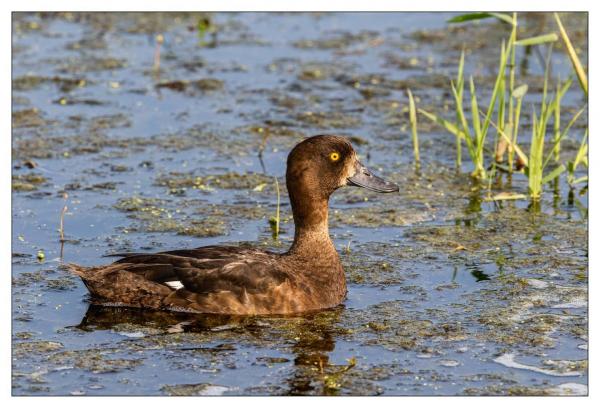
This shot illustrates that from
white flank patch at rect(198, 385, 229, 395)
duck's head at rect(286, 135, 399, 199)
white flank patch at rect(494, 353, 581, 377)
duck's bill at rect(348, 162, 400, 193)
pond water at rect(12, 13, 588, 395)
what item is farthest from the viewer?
duck's bill at rect(348, 162, 400, 193)

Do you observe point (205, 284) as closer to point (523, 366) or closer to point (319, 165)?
point (319, 165)

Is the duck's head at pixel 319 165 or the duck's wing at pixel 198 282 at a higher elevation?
the duck's head at pixel 319 165

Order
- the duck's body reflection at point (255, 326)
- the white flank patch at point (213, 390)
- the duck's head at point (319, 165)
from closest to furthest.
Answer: the white flank patch at point (213, 390) < the duck's body reflection at point (255, 326) < the duck's head at point (319, 165)

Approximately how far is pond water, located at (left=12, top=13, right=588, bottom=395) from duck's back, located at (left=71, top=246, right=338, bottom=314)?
111 millimetres

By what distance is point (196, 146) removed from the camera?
39.6ft

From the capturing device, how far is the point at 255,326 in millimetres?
7918

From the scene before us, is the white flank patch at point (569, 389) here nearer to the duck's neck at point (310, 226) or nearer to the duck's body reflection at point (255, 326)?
the duck's body reflection at point (255, 326)

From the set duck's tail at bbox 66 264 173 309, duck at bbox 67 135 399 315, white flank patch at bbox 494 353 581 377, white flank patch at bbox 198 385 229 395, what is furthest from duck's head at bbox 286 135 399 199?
white flank patch at bbox 198 385 229 395

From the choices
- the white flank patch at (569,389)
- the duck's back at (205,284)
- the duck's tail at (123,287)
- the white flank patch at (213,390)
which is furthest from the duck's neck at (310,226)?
the white flank patch at (569,389)

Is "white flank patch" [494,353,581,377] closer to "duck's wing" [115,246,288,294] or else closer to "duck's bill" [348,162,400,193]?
"duck's wing" [115,246,288,294]

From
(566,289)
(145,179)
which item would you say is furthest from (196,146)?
(566,289)

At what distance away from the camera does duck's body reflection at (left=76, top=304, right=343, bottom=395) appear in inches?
293

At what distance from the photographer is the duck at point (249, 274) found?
8.13m

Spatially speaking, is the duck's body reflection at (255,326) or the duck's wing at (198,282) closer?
the duck's body reflection at (255,326)
